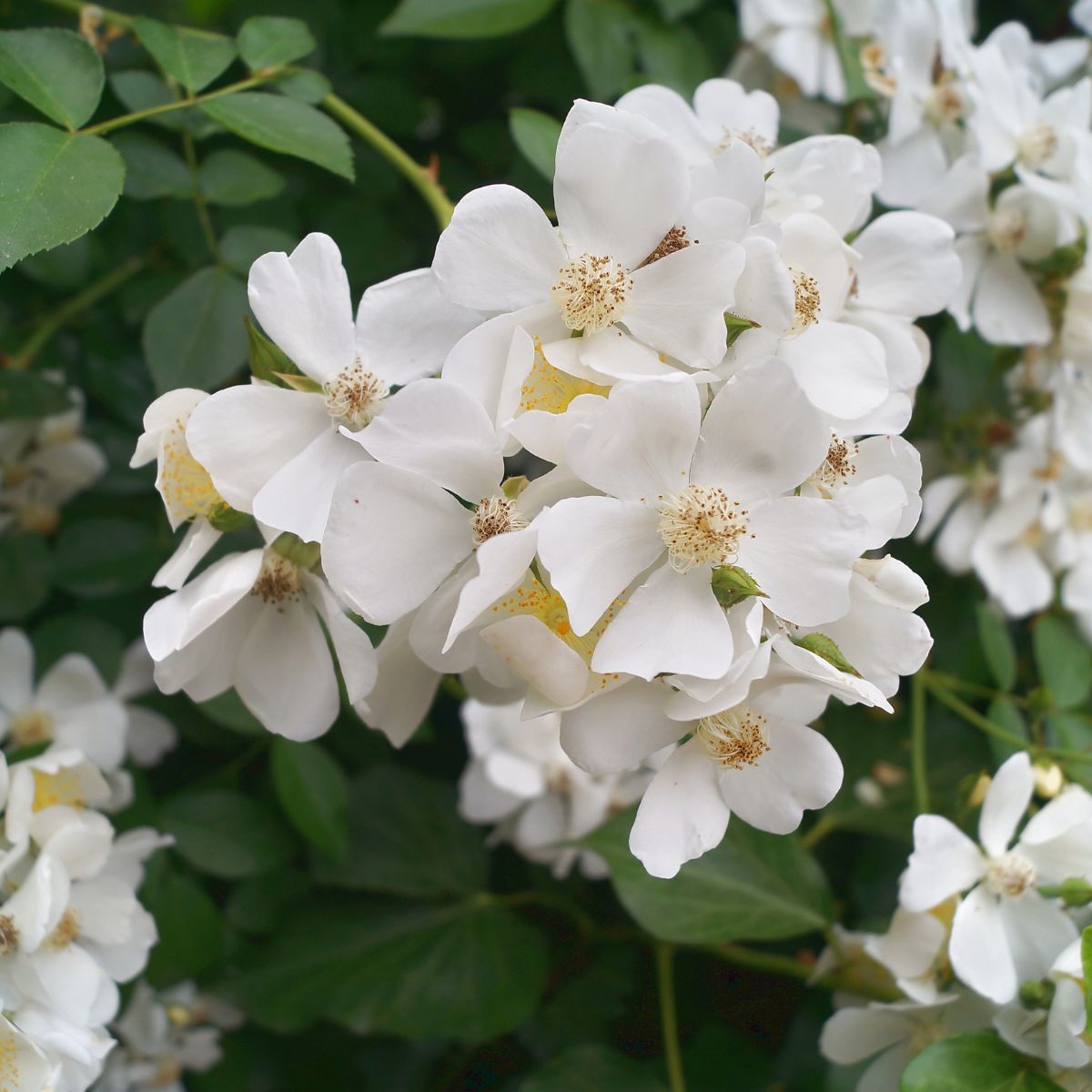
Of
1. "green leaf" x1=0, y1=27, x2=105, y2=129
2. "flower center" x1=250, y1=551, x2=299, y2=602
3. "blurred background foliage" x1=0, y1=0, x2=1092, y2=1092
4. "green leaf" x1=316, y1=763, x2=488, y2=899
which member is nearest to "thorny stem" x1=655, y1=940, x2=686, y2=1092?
"blurred background foliage" x1=0, y1=0, x2=1092, y2=1092

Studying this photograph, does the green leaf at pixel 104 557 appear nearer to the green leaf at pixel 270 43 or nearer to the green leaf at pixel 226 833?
the green leaf at pixel 226 833

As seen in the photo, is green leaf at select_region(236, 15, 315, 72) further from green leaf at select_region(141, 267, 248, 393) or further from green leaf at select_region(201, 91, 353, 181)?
green leaf at select_region(141, 267, 248, 393)

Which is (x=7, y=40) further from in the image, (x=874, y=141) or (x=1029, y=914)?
(x=1029, y=914)

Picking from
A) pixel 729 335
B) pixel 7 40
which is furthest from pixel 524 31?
pixel 729 335

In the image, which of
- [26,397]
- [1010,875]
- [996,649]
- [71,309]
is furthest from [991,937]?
[71,309]

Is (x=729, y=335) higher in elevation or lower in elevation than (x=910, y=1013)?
higher

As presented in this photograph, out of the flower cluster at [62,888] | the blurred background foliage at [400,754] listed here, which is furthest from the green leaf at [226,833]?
the flower cluster at [62,888]

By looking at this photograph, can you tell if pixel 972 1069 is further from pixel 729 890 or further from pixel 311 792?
pixel 311 792
